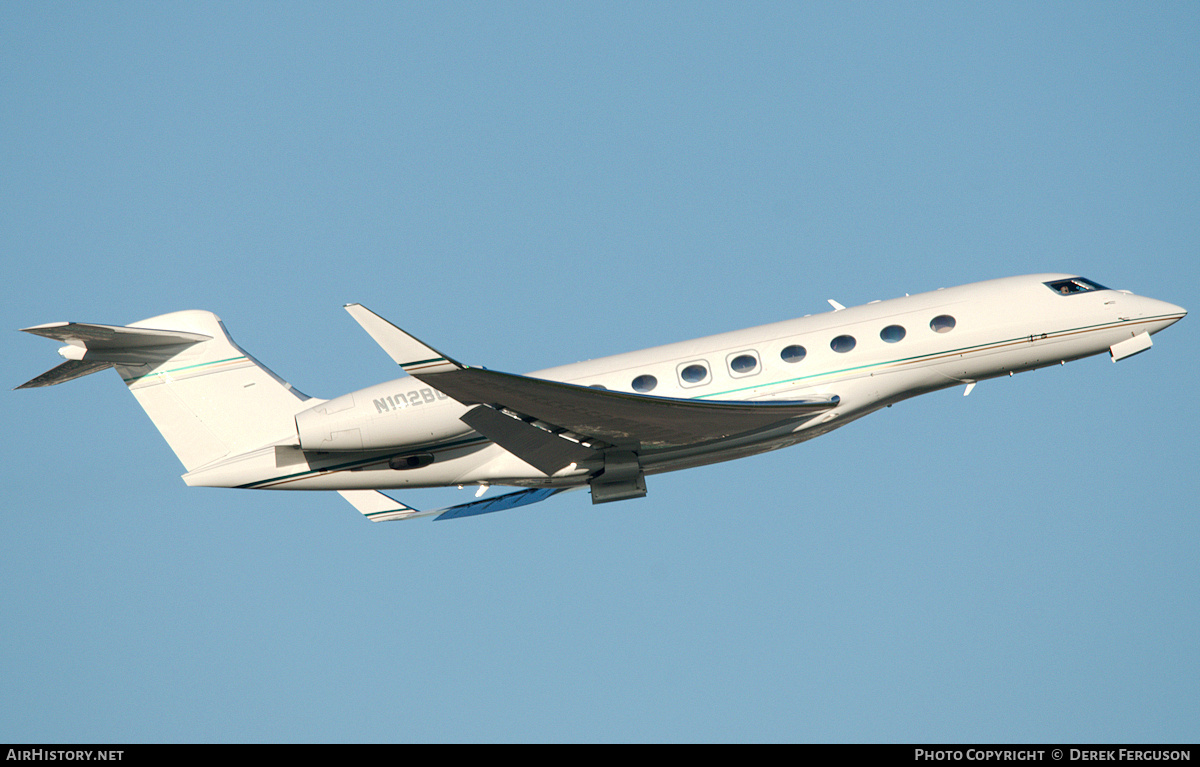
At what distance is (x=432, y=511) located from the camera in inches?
826

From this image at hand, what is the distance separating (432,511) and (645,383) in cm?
533

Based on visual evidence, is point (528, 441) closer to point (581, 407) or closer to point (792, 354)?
point (581, 407)

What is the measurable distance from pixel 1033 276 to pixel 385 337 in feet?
37.9

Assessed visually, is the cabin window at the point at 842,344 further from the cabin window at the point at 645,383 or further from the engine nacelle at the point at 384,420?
the engine nacelle at the point at 384,420

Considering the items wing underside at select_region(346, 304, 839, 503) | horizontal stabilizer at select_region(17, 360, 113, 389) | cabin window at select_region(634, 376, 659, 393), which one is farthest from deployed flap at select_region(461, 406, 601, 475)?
horizontal stabilizer at select_region(17, 360, 113, 389)

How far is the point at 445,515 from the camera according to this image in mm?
21125

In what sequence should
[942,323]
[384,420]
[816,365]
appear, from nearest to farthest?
[384,420]
[816,365]
[942,323]

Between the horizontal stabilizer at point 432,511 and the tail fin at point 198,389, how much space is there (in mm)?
1881

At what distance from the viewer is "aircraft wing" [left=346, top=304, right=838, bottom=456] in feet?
46.0

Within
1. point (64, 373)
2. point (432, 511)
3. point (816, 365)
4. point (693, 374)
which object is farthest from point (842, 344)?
point (64, 373)
